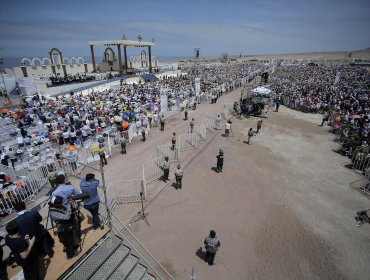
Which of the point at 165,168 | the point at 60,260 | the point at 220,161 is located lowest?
the point at 220,161

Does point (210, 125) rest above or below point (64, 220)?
below

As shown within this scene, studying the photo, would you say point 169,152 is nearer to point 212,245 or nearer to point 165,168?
point 165,168

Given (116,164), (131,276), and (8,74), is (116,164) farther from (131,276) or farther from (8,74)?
(8,74)

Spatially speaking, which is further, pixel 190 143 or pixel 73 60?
pixel 73 60

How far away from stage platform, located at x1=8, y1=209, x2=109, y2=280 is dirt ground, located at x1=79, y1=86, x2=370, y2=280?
2573 mm

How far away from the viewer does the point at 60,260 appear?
5.13 metres

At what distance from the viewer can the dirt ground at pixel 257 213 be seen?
7352 mm

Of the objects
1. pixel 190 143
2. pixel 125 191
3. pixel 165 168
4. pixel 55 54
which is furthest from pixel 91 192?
pixel 55 54

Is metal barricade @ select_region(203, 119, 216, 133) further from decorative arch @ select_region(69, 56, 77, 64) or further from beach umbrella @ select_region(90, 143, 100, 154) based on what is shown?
decorative arch @ select_region(69, 56, 77, 64)

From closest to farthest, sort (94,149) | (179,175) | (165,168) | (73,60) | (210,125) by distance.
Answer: (179,175), (165,168), (94,149), (210,125), (73,60)

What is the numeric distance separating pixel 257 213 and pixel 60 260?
7657 mm

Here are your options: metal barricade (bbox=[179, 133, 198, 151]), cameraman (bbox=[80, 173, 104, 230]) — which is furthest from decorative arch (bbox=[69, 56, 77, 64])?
cameraman (bbox=[80, 173, 104, 230])

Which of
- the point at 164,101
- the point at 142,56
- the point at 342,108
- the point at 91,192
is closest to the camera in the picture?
the point at 91,192

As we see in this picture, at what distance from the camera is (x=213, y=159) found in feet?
47.9
